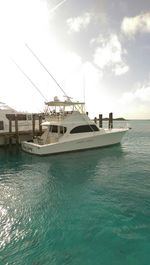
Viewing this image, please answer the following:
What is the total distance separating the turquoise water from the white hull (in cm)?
326

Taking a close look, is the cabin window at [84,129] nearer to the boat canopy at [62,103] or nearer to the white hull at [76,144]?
the white hull at [76,144]

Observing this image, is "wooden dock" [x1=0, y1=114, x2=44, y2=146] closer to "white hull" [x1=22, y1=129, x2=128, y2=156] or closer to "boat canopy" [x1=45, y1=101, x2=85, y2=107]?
"white hull" [x1=22, y1=129, x2=128, y2=156]

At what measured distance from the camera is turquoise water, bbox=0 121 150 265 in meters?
5.20

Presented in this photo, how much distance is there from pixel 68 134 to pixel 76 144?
114 cm

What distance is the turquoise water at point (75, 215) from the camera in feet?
17.1

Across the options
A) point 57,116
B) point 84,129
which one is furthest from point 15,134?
point 84,129

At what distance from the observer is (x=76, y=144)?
1734 cm

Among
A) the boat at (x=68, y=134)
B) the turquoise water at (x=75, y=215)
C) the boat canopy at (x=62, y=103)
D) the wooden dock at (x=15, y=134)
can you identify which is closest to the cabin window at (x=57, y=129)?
the boat at (x=68, y=134)

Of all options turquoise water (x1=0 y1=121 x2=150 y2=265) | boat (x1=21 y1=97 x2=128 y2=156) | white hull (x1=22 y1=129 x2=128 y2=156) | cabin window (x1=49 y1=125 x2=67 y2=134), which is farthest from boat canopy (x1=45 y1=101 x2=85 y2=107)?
turquoise water (x1=0 y1=121 x2=150 y2=265)

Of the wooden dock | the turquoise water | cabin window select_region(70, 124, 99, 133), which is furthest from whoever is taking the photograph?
the wooden dock

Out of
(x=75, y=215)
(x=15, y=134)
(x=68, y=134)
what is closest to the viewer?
(x=75, y=215)

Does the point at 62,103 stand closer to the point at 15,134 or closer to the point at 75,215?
the point at 15,134

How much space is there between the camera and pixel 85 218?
6871 mm

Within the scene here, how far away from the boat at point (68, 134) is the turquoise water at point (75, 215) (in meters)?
3.59
